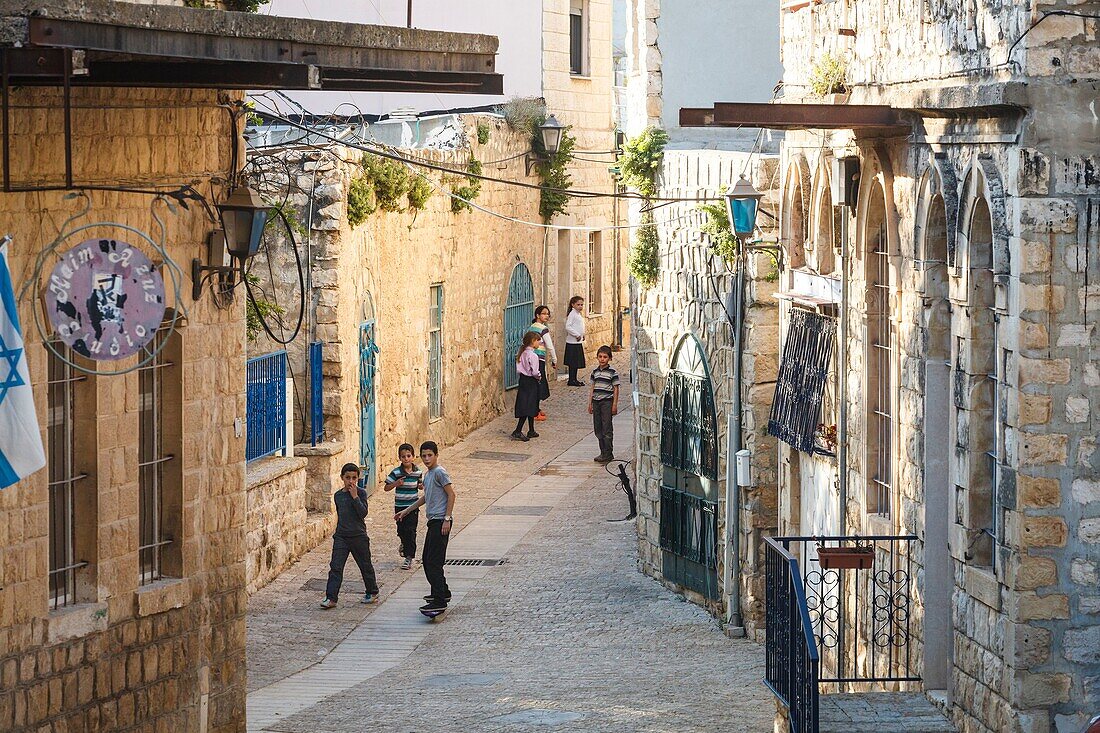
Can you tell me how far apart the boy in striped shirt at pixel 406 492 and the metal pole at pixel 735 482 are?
3174mm

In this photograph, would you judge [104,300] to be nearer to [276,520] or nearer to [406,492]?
[276,520]

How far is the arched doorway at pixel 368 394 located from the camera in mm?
20000

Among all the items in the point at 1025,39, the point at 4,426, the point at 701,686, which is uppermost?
the point at 1025,39

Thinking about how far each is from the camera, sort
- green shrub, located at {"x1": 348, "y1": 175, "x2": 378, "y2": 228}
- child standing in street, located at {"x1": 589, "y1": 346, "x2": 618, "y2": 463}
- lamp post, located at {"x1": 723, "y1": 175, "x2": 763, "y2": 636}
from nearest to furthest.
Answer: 1. lamp post, located at {"x1": 723, "y1": 175, "x2": 763, "y2": 636}
2. green shrub, located at {"x1": 348, "y1": 175, "x2": 378, "y2": 228}
3. child standing in street, located at {"x1": 589, "y1": 346, "x2": 618, "y2": 463}

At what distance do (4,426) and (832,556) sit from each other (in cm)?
513

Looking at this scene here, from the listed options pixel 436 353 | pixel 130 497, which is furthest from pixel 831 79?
pixel 436 353

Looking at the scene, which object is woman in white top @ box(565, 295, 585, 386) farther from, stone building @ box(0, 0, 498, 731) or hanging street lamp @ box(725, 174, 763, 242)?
stone building @ box(0, 0, 498, 731)

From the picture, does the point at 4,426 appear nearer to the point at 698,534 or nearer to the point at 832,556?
the point at 832,556

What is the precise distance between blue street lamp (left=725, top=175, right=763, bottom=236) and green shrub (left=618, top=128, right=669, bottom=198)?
3306 mm

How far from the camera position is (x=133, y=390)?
10047 millimetres

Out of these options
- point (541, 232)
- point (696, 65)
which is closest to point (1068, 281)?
point (696, 65)

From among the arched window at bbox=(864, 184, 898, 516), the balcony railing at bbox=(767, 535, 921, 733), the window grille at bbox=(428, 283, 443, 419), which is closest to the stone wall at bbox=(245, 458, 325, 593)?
the window grille at bbox=(428, 283, 443, 419)

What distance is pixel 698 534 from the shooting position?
16.6 meters

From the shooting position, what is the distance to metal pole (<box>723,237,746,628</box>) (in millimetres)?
15242
